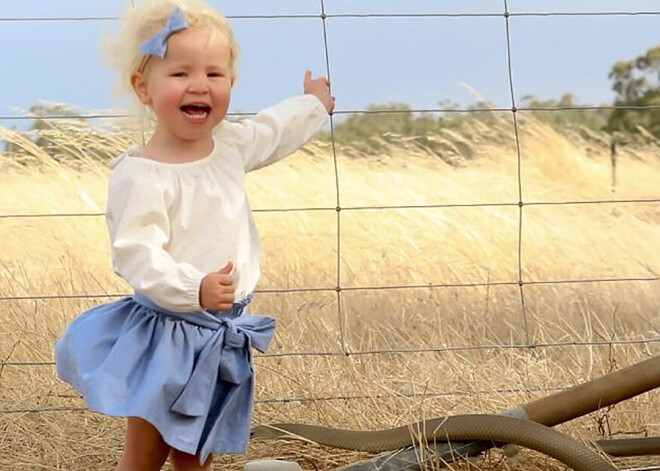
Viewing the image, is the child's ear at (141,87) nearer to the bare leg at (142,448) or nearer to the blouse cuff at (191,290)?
the blouse cuff at (191,290)

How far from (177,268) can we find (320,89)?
20.8 inches

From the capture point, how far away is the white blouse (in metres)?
1.90

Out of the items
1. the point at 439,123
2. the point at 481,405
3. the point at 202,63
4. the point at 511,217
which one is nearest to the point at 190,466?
the point at 202,63

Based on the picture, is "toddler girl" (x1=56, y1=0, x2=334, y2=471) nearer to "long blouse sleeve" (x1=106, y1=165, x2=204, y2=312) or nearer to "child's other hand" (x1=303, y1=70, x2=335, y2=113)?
"long blouse sleeve" (x1=106, y1=165, x2=204, y2=312)

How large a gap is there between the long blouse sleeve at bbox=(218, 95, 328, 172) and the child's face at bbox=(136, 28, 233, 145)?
12 cm

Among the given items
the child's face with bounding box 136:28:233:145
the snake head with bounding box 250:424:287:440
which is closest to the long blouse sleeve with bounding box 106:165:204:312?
the child's face with bounding box 136:28:233:145

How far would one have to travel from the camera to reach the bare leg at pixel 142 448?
81.9 inches

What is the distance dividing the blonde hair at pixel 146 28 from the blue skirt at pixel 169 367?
40 centimetres

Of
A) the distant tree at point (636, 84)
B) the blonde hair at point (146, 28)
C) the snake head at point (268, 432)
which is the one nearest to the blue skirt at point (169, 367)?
the blonde hair at point (146, 28)

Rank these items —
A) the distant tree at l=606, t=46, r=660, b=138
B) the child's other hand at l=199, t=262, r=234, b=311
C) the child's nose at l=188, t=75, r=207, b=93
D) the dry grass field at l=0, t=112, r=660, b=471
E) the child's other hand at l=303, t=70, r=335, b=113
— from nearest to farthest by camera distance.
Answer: the child's other hand at l=199, t=262, r=234, b=311 < the child's nose at l=188, t=75, r=207, b=93 < the child's other hand at l=303, t=70, r=335, b=113 < the dry grass field at l=0, t=112, r=660, b=471 < the distant tree at l=606, t=46, r=660, b=138

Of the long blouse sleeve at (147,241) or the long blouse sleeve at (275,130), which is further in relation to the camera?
the long blouse sleeve at (275,130)

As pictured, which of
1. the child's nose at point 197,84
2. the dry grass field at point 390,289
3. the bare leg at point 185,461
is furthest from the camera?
the dry grass field at point 390,289

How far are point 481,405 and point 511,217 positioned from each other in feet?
8.28

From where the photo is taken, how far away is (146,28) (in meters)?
2.04
